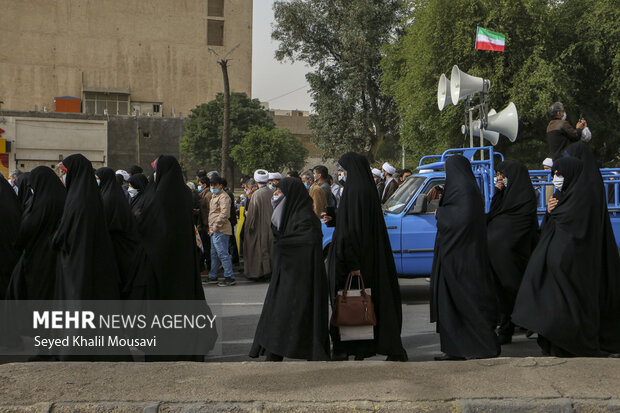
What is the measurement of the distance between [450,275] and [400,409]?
193cm

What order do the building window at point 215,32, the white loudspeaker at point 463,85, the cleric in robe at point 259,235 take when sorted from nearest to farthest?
the cleric in robe at point 259,235 → the white loudspeaker at point 463,85 → the building window at point 215,32

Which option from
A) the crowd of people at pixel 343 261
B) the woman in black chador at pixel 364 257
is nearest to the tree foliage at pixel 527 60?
the crowd of people at pixel 343 261

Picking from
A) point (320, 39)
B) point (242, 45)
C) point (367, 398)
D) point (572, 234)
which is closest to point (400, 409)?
point (367, 398)

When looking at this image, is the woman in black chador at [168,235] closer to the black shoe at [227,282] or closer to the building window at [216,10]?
the black shoe at [227,282]

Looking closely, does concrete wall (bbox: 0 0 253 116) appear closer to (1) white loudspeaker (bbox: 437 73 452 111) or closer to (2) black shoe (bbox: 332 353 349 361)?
(1) white loudspeaker (bbox: 437 73 452 111)

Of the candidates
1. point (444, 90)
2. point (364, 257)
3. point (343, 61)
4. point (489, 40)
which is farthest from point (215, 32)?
point (364, 257)

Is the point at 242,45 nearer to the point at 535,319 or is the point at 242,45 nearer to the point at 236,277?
the point at 236,277

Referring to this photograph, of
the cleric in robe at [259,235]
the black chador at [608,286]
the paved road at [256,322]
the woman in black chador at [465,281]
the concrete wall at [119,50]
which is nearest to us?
the woman in black chador at [465,281]

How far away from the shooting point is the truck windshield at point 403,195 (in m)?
8.59

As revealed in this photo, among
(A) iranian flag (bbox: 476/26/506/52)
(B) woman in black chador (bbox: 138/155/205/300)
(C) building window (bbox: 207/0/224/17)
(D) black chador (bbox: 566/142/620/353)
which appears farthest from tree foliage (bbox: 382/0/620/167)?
(C) building window (bbox: 207/0/224/17)

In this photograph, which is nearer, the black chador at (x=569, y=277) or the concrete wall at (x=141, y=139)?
the black chador at (x=569, y=277)

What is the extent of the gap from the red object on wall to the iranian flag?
161ft

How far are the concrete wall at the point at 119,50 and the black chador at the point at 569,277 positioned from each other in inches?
2303

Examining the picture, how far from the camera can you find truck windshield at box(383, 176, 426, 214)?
8.59 meters
